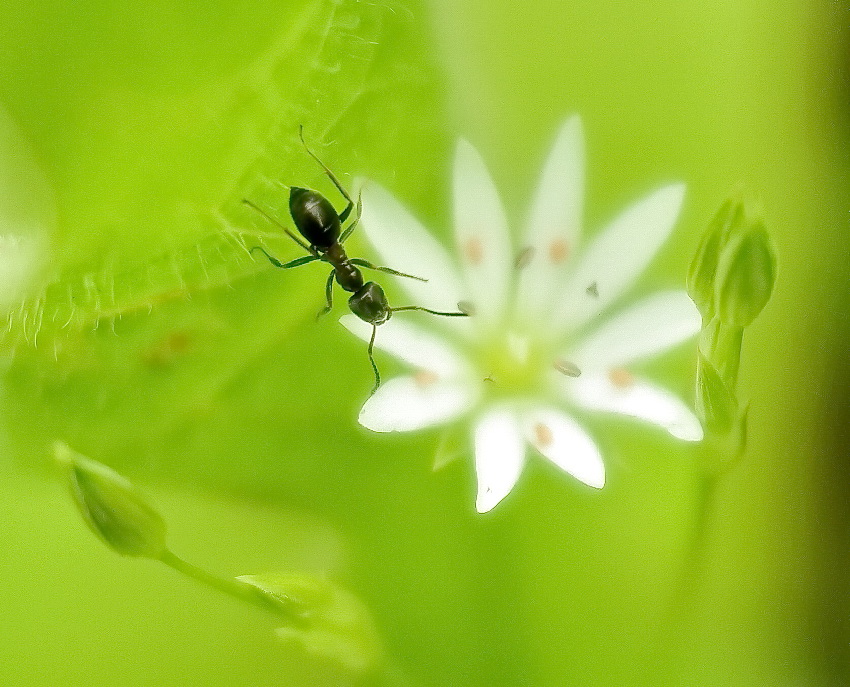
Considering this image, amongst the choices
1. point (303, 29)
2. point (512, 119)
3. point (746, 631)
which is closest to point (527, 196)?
point (512, 119)

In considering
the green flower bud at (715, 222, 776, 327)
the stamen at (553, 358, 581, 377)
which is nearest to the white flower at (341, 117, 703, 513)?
the stamen at (553, 358, 581, 377)

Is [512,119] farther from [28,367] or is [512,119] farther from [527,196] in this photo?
[28,367]

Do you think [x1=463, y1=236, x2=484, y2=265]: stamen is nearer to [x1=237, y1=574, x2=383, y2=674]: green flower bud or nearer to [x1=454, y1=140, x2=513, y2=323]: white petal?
[x1=454, y1=140, x2=513, y2=323]: white petal

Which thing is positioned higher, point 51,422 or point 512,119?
point 512,119

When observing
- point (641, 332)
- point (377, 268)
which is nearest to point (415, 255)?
point (377, 268)

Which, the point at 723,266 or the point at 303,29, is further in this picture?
the point at 303,29

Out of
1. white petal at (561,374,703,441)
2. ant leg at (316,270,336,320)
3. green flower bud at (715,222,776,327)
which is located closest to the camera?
green flower bud at (715,222,776,327)

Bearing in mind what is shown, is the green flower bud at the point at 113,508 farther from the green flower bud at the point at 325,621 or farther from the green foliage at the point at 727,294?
the green foliage at the point at 727,294
